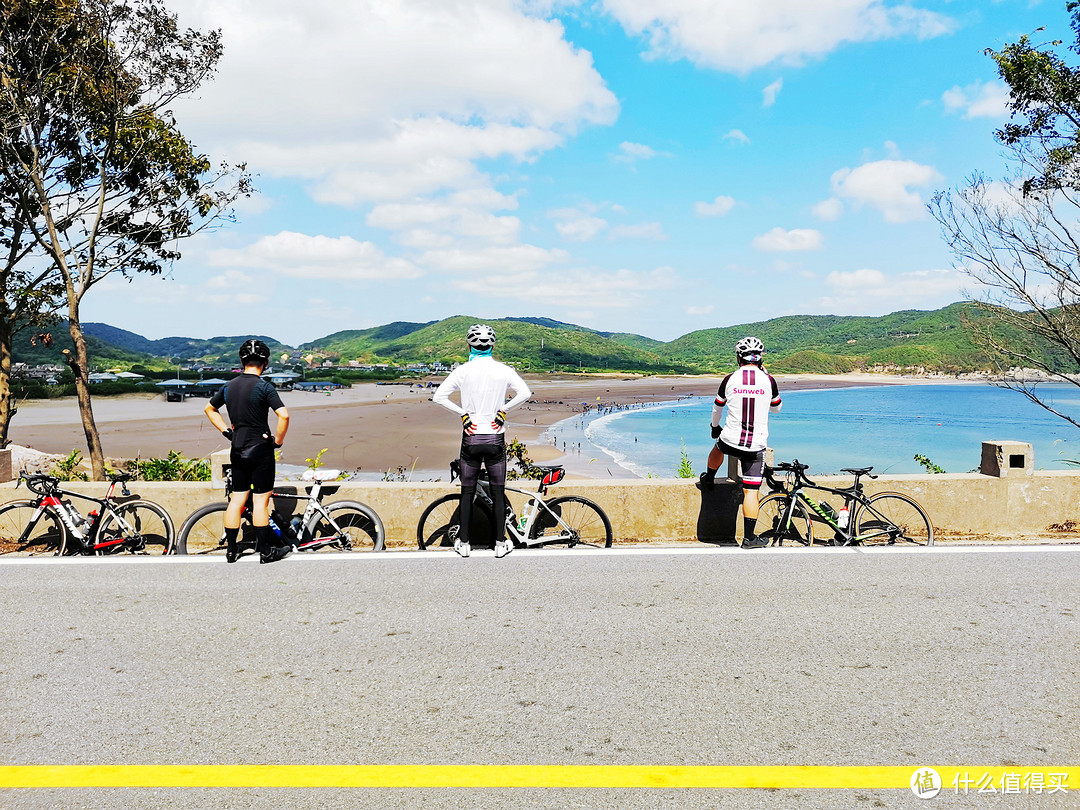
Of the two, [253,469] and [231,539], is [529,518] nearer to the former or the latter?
[253,469]

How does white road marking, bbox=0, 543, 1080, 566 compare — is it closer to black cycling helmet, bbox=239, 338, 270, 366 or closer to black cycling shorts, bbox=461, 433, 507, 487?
black cycling shorts, bbox=461, 433, 507, 487

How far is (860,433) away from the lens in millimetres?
59156

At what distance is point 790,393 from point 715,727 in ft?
397

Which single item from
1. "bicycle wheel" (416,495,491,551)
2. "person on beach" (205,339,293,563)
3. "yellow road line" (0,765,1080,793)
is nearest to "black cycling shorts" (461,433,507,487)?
"bicycle wheel" (416,495,491,551)

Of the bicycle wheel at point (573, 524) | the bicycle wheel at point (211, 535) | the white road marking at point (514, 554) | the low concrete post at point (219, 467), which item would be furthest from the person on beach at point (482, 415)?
the low concrete post at point (219, 467)

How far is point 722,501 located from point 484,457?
8.71ft

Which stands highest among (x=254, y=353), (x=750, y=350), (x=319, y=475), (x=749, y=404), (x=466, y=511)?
(x=750, y=350)

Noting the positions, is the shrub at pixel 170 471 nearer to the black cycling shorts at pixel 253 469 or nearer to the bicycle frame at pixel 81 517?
the bicycle frame at pixel 81 517

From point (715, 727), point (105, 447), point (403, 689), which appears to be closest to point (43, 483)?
point (403, 689)

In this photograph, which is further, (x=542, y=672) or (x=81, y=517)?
(x=81, y=517)

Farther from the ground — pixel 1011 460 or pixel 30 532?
pixel 1011 460

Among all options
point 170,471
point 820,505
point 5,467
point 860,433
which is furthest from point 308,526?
point 860,433

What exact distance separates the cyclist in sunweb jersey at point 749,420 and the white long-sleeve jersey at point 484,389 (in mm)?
2077

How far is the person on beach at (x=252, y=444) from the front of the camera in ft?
19.9
